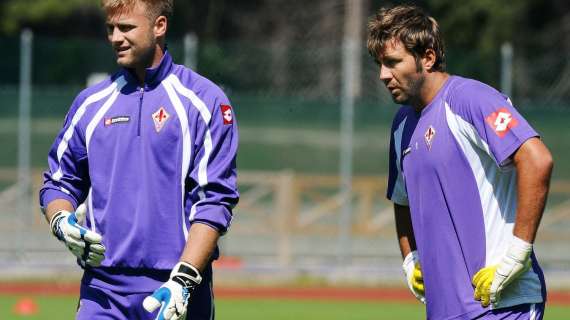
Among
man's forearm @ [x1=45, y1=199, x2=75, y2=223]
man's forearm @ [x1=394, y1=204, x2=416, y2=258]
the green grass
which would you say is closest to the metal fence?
the green grass

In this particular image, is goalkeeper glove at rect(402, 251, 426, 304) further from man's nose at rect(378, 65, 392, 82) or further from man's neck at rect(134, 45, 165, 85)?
man's neck at rect(134, 45, 165, 85)

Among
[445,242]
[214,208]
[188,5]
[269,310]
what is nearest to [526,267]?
[445,242]

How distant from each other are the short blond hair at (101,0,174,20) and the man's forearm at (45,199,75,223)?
91 centimetres

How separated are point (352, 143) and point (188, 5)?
54.4 ft

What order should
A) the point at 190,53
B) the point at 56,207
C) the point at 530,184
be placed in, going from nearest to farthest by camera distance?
the point at 530,184
the point at 56,207
the point at 190,53

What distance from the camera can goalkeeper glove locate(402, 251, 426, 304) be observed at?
5941mm

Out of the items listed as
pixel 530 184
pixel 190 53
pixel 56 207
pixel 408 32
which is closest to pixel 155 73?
pixel 56 207

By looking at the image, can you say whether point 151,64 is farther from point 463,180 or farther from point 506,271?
point 506,271

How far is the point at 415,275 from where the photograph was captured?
5.95 meters

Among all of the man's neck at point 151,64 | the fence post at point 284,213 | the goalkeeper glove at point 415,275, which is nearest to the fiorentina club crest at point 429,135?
the goalkeeper glove at point 415,275

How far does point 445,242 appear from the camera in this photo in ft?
17.9

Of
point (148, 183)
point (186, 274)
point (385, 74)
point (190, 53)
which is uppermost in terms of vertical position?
point (385, 74)

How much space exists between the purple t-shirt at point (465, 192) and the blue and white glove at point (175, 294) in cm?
106

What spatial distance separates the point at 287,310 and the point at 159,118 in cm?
806
